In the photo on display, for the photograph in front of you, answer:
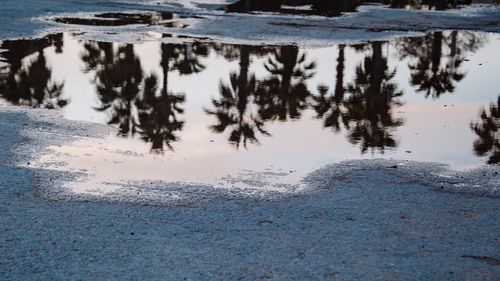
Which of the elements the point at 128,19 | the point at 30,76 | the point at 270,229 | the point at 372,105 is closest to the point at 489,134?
the point at 372,105

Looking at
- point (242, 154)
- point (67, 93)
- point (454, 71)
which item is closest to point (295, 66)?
point (454, 71)

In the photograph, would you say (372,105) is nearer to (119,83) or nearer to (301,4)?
(119,83)

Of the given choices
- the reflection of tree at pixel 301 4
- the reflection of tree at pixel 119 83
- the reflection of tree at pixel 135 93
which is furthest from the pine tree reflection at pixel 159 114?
the reflection of tree at pixel 301 4

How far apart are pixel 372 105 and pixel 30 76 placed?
7.21 meters

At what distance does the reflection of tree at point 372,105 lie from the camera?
36.1 feet

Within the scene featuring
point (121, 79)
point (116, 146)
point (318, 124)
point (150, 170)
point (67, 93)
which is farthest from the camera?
point (121, 79)

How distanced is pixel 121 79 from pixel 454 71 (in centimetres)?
854

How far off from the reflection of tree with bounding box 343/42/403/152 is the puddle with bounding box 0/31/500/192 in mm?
35

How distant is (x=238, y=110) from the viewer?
41.4 feet

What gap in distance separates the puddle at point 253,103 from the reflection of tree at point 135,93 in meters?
0.03

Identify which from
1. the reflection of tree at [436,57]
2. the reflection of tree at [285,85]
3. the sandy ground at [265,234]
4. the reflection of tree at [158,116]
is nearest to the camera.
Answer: the sandy ground at [265,234]

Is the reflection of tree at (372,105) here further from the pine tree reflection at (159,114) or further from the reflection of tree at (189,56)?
the reflection of tree at (189,56)

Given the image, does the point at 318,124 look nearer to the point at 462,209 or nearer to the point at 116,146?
the point at 116,146

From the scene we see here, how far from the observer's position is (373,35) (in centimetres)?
2080
